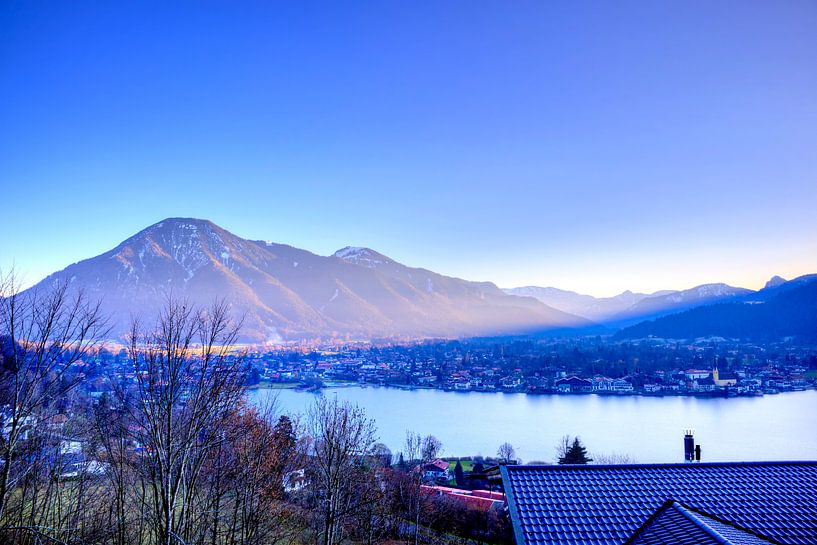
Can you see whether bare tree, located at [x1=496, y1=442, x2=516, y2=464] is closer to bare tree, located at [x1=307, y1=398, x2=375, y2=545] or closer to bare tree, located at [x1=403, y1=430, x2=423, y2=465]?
bare tree, located at [x1=403, y1=430, x2=423, y2=465]

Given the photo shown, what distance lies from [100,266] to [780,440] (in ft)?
299

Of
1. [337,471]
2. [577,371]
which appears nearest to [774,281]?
[577,371]

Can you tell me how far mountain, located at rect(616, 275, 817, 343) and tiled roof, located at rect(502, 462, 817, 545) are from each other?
225 ft

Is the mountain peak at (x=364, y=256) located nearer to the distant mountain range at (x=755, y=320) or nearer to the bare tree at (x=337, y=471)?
the distant mountain range at (x=755, y=320)

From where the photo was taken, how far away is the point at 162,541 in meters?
3.85

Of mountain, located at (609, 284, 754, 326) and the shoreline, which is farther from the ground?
mountain, located at (609, 284, 754, 326)

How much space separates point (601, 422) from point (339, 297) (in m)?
87.4

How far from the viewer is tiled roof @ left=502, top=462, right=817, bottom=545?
3.65 m

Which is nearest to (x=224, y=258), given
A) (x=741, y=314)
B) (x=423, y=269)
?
(x=423, y=269)

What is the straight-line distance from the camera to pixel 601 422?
90.4 ft

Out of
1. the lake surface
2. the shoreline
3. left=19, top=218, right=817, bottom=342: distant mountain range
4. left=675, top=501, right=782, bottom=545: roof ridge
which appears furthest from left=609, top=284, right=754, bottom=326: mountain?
left=675, top=501, right=782, bottom=545: roof ridge

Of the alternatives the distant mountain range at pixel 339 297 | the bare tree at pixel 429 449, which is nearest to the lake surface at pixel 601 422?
the bare tree at pixel 429 449

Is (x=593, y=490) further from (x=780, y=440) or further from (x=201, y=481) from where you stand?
(x=780, y=440)

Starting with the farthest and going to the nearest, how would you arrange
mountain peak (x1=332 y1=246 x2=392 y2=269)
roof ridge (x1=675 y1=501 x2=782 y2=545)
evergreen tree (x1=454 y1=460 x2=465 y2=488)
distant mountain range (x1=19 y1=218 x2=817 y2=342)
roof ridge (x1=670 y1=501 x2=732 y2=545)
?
mountain peak (x1=332 y1=246 x2=392 y2=269), distant mountain range (x1=19 y1=218 x2=817 y2=342), evergreen tree (x1=454 y1=460 x2=465 y2=488), roof ridge (x1=675 y1=501 x2=782 y2=545), roof ridge (x1=670 y1=501 x2=732 y2=545)
